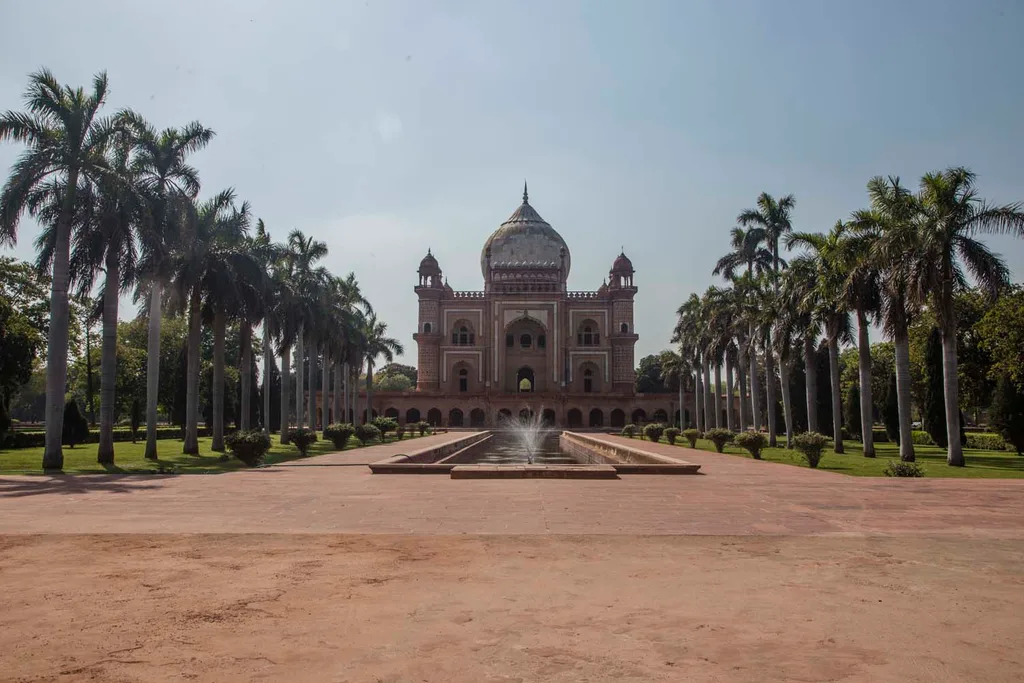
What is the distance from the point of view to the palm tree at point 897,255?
1919 cm

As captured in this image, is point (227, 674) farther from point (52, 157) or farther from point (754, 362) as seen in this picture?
point (754, 362)

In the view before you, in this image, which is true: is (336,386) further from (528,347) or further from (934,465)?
(934,465)

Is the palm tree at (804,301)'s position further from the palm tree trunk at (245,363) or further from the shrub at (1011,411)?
the palm tree trunk at (245,363)

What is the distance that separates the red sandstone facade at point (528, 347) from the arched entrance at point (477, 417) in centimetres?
15

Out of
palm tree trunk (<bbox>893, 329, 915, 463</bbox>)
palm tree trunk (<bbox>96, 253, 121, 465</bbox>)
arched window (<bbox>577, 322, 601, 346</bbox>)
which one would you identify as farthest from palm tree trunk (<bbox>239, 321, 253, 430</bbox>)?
arched window (<bbox>577, 322, 601, 346</bbox>)

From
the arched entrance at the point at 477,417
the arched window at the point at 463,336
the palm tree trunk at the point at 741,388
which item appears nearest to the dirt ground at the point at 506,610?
the palm tree trunk at the point at 741,388

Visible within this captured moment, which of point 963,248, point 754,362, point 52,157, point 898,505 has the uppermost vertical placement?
point 52,157

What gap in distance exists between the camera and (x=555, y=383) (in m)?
60.1

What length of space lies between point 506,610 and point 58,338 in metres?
15.7

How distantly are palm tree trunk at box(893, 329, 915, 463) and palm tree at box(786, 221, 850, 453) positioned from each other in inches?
74.2

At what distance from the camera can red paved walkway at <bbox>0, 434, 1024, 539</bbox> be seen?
27.8ft

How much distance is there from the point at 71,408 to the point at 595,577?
93.6ft

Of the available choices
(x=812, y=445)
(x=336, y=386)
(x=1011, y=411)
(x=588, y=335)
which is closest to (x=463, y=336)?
(x=588, y=335)

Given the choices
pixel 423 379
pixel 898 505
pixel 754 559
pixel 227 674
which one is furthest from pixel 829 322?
pixel 423 379
